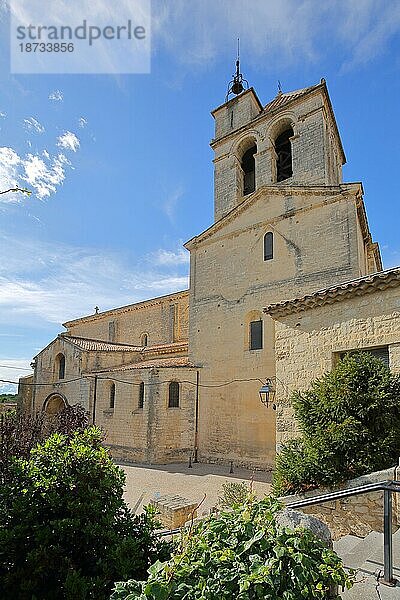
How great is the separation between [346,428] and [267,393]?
675cm

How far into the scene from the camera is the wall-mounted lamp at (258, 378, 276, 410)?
13.0 m

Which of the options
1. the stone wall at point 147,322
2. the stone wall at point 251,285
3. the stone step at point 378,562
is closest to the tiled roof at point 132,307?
the stone wall at point 147,322

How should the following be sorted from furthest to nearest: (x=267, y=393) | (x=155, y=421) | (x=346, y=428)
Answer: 1. (x=155, y=421)
2. (x=267, y=393)
3. (x=346, y=428)

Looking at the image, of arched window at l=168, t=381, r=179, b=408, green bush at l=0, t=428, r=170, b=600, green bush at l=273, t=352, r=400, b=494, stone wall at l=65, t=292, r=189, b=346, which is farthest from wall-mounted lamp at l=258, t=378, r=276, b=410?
stone wall at l=65, t=292, r=189, b=346

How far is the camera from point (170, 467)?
15430 mm

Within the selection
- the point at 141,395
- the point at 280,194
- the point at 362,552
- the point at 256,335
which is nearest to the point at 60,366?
the point at 141,395

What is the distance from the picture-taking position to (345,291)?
27.9 feet

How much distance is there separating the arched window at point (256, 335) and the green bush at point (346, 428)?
8.17m

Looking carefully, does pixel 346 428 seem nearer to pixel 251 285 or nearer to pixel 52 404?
pixel 251 285

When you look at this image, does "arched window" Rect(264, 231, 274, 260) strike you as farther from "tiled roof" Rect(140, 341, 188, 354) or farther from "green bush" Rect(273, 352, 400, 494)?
"green bush" Rect(273, 352, 400, 494)

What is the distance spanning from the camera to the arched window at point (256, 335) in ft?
51.5

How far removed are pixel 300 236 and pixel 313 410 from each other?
372 inches

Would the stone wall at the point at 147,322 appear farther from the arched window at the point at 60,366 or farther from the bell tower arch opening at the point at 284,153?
the bell tower arch opening at the point at 284,153

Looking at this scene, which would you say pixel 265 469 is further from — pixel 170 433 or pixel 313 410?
pixel 313 410
